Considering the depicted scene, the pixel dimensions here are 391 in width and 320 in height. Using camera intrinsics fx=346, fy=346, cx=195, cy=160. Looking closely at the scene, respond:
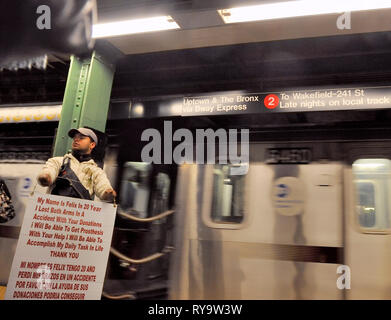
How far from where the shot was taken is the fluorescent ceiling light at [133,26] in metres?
3.27

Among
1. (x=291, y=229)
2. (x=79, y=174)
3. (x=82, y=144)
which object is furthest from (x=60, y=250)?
(x=291, y=229)

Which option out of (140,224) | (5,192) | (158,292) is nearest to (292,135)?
(140,224)

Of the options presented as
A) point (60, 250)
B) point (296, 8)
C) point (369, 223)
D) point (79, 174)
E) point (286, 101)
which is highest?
point (296, 8)

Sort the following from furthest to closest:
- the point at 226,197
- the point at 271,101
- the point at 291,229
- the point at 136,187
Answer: the point at 136,187, the point at 226,197, the point at 271,101, the point at 291,229

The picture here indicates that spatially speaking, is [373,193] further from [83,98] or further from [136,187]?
[83,98]

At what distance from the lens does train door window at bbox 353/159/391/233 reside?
345cm

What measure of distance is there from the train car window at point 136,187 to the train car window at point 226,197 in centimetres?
90

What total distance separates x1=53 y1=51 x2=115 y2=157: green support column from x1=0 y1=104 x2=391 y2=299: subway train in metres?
0.89

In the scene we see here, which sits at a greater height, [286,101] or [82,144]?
[286,101]

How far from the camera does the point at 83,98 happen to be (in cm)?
349

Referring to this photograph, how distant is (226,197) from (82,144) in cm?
174

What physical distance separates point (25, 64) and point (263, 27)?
3091 millimetres

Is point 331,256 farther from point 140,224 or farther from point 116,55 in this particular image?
point 116,55

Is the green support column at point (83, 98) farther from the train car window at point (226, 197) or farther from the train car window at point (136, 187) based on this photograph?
the train car window at point (226, 197)
